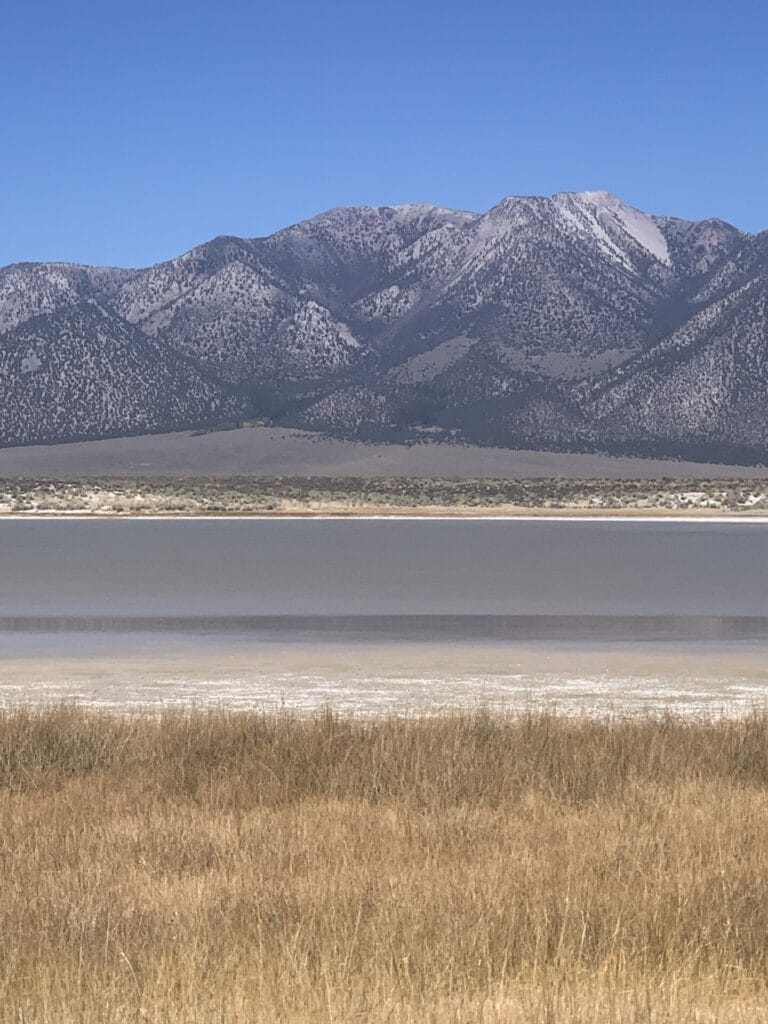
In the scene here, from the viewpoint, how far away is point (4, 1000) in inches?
235

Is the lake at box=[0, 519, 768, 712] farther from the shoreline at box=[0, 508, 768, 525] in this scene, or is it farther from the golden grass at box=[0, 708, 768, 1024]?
the shoreline at box=[0, 508, 768, 525]

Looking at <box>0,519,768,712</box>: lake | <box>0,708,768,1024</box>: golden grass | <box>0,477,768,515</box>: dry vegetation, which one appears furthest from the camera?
<box>0,477,768,515</box>: dry vegetation

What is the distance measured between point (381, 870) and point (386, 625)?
18102 millimetres

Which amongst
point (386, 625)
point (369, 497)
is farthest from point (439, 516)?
point (386, 625)

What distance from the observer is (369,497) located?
10000 centimetres

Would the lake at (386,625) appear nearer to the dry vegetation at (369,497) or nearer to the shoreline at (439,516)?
the shoreline at (439,516)

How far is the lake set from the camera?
18.1 m

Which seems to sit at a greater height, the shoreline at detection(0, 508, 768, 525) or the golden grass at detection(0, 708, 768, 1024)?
the golden grass at detection(0, 708, 768, 1024)

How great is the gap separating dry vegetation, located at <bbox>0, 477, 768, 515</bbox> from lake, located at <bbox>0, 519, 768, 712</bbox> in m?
38.0

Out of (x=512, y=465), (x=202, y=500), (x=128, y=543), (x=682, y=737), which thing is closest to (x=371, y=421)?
(x=512, y=465)

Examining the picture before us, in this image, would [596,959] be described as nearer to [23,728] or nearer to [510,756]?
[510,756]

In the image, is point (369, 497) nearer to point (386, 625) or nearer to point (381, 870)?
point (386, 625)

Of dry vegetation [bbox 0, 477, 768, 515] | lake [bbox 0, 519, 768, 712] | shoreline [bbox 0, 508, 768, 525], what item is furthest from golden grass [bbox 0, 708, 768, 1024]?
dry vegetation [bbox 0, 477, 768, 515]

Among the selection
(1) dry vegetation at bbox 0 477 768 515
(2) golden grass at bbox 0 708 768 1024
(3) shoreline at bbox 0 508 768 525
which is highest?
(2) golden grass at bbox 0 708 768 1024
